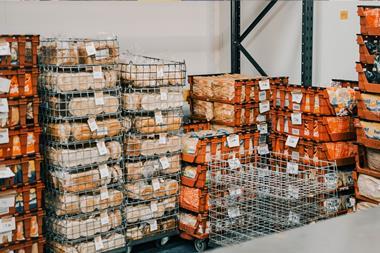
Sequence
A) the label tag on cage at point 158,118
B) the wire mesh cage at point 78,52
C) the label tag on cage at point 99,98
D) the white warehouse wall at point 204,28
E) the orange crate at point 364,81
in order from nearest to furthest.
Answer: the orange crate at point 364,81, the wire mesh cage at point 78,52, the label tag on cage at point 99,98, the label tag on cage at point 158,118, the white warehouse wall at point 204,28

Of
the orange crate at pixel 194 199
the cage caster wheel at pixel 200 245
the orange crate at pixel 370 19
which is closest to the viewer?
the orange crate at pixel 370 19

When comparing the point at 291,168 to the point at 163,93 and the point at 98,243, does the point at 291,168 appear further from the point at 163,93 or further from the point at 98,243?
the point at 98,243

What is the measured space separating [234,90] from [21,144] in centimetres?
228

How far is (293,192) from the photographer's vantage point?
463cm

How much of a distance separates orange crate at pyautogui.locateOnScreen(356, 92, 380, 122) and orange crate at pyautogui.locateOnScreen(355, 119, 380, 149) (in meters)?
A: 0.08

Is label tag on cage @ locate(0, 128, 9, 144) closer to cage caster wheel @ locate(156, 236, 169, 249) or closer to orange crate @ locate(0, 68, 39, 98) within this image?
orange crate @ locate(0, 68, 39, 98)

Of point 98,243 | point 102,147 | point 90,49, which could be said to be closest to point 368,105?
point 102,147

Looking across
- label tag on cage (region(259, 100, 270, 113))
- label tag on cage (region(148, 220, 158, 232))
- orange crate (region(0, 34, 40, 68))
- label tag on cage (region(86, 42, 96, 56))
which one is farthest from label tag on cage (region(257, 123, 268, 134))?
orange crate (region(0, 34, 40, 68))

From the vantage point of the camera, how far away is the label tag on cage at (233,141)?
5.49m

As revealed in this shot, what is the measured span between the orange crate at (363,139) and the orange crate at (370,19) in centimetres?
79

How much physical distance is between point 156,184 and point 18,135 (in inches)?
58.1

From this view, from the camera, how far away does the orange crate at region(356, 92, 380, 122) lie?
453 centimetres

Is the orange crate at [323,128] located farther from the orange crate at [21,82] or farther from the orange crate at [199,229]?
the orange crate at [21,82]

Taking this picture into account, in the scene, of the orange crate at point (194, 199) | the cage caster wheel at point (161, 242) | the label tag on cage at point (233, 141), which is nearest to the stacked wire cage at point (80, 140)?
the cage caster wheel at point (161, 242)
